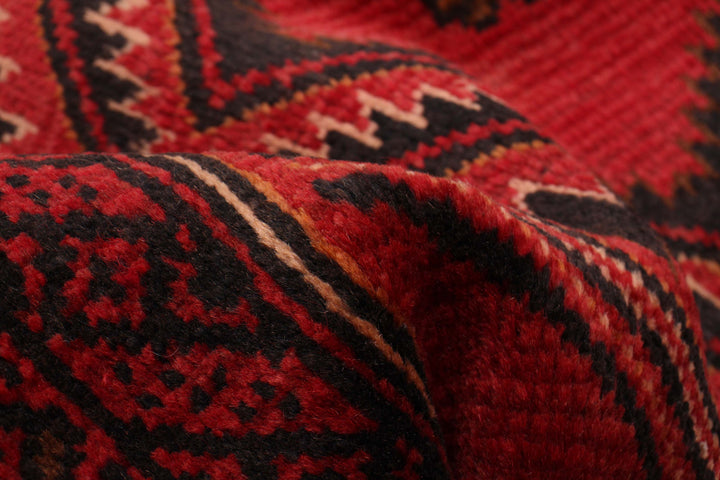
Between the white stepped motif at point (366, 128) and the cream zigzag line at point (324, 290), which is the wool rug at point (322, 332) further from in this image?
the white stepped motif at point (366, 128)

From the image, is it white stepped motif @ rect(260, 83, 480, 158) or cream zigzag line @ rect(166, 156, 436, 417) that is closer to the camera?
cream zigzag line @ rect(166, 156, 436, 417)

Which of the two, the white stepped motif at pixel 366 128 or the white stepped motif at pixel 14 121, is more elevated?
the white stepped motif at pixel 366 128

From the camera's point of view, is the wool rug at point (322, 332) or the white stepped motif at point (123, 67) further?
the white stepped motif at point (123, 67)

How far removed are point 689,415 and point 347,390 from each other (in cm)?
24

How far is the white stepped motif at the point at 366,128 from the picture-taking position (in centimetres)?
60

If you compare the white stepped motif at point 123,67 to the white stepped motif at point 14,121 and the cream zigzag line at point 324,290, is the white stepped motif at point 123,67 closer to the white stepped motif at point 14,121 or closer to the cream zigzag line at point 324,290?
the white stepped motif at point 14,121

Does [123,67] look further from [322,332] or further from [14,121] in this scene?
[322,332]

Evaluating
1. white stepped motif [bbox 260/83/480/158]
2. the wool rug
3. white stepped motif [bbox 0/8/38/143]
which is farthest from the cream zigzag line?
white stepped motif [bbox 0/8/38/143]

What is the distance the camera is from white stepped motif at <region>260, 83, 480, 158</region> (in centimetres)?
60

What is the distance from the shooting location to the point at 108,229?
0.40 m

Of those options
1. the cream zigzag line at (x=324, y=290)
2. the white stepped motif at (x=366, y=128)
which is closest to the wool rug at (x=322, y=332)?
the cream zigzag line at (x=324, y=290)

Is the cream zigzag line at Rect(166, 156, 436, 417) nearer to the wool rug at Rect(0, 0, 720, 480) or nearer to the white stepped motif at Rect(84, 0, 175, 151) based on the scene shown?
the wool rug at Rect(0, 0, 720, 480)

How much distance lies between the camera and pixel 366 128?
23.6 inches

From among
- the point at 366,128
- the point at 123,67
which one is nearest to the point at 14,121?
the point at 123,67
